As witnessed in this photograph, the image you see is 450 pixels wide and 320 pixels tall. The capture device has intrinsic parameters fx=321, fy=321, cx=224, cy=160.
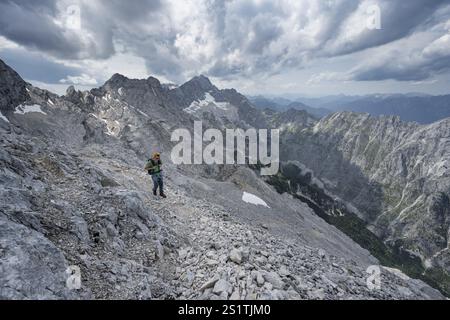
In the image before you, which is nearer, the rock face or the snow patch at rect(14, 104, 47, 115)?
the rock face

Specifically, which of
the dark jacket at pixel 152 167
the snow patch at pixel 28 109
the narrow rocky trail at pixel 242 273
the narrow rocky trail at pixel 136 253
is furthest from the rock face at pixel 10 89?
the narrow rocky trail at pixel 242 273

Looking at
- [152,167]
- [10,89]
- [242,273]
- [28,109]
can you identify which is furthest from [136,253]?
[10,89]

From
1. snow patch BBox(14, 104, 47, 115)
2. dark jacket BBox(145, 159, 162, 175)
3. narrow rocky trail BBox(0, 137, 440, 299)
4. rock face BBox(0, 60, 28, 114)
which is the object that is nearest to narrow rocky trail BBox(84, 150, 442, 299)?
narrow rocky trail BBox(0, 137, 440, 299)

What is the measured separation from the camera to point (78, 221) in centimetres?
1362

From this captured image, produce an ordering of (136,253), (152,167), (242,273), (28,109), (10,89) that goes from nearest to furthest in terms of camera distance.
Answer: (242,273) → (136,253) → (152,167) → (10,89) → (28,109)

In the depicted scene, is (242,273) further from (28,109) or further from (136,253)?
(28,109)

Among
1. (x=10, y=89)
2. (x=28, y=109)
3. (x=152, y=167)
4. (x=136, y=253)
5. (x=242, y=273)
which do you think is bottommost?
(x=242, y=273)

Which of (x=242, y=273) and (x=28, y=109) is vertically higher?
(x=28, y=109)

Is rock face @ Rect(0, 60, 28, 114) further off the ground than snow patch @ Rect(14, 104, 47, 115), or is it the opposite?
rock face @ Rect(0, 60, 28, 114)

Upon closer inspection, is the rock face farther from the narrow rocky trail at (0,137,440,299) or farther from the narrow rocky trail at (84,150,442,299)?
the narrow rocky trail at (84,150,442,299)

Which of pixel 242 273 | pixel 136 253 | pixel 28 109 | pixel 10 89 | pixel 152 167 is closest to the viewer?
pixel 242 273
